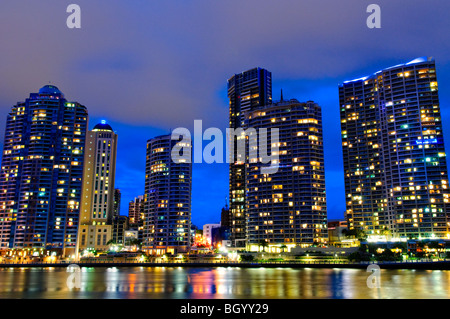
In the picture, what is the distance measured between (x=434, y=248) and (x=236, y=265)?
9343cm

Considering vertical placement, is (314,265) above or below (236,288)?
below

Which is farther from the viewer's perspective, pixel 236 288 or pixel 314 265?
pixel 314 265

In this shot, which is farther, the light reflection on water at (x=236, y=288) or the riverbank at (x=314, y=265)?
the riverbank at (x=314, y=265)

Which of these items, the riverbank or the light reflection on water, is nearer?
the light reflection on water

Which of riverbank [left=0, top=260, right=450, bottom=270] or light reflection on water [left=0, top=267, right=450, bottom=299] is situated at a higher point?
light reflection on water [left=0, top=267, right=450, bottom=299]

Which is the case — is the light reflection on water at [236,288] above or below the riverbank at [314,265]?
above
